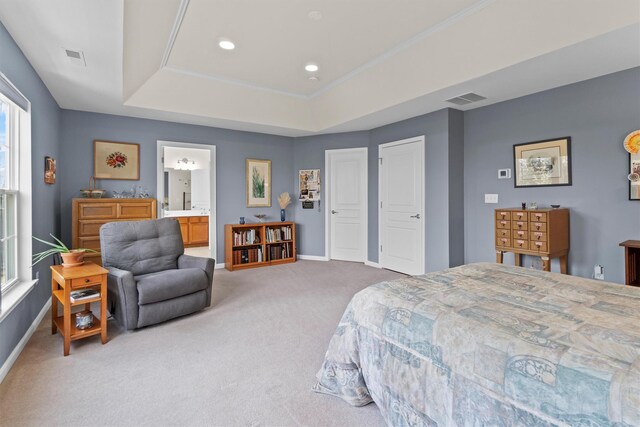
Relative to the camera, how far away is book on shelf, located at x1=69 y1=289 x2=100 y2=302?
2495mm

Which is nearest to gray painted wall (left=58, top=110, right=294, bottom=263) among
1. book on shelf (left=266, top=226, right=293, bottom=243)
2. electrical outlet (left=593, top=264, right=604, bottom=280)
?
book on shelf (left=266, top=226, right=293, bottom=243)

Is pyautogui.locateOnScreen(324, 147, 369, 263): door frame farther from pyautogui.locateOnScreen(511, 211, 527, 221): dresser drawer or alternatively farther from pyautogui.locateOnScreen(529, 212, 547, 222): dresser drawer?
pyautogui.locateOnScreen(529, 212, 547, 222): dresser drawer

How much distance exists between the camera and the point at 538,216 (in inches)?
130

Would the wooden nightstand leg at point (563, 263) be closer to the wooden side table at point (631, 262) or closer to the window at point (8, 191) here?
the wooden side table at point (631, 262)

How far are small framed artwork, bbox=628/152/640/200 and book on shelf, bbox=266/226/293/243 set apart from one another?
4670 mm

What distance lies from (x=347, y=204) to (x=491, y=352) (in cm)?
474

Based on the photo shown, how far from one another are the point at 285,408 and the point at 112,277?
203 cm

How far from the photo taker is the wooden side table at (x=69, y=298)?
7.80 ft

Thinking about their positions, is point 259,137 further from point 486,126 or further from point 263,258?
point 486,126

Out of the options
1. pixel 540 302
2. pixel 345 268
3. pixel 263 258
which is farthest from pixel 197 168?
pixel 540 302

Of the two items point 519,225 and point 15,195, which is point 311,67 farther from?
point 15,195

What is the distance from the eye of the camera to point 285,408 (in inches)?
70.1

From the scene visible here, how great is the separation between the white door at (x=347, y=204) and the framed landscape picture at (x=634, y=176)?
134 inches

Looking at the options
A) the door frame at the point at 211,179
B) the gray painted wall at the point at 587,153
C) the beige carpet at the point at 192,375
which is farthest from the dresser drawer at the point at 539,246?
the door frame at the point at 211,179
